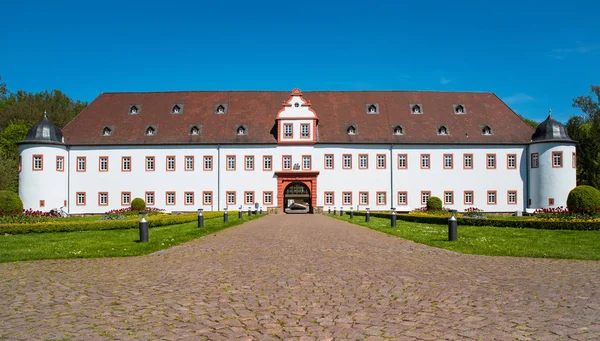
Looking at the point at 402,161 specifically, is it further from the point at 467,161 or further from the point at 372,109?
the point at 372,109

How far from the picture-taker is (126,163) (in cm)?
4856

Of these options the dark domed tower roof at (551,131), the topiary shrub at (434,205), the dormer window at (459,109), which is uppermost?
the dormer window at (459,109)

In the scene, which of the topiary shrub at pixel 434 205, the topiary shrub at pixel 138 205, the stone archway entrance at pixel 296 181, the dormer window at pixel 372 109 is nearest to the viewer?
the topiary shrub at pixel 434 205

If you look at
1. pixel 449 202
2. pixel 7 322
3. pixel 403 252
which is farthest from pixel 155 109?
pixel 7 322

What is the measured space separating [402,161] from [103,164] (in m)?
27.7

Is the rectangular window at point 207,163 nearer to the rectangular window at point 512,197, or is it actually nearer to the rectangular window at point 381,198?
the rectangular window at point 381,198

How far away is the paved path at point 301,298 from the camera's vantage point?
5.46 m

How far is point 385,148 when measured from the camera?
4844 centimetres

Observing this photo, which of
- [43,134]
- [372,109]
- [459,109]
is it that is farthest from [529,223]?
[43,134]

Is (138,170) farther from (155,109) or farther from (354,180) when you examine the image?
(354,180)

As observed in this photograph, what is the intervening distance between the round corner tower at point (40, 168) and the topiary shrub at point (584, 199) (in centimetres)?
4093

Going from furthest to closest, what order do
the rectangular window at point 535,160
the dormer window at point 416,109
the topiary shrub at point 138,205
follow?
the dormer window at point 416,109, the rectangular window at point 535,160, the topiary shrub at point 138,205

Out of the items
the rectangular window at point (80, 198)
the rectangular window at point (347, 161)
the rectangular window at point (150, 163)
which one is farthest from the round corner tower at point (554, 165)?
the rectangular window at point (80, 198)

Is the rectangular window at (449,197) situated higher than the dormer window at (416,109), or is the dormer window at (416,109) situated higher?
the dormer window at (416,109)
